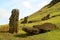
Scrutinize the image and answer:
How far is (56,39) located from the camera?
1387 inches

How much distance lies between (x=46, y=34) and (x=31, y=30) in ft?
8.40

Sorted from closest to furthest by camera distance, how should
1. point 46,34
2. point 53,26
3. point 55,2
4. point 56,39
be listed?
point 56,39 → point 46,34 → point 53,26 → point 55,2

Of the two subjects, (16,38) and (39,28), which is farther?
(39,28)

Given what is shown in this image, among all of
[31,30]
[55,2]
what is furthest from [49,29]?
[55,2]

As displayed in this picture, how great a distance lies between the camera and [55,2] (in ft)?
351

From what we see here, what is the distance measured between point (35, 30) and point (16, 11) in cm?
567

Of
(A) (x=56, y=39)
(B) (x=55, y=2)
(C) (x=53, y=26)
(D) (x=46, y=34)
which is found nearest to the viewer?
(A) (x=56, y=39)

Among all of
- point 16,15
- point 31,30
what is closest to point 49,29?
point 31,30

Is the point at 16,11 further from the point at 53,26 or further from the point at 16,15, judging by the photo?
the point at 53,26

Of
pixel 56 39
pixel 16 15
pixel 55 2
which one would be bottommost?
pixel 56 39

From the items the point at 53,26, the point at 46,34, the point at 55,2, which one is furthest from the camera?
the point at 55,2

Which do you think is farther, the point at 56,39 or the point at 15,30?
the point at 15,30

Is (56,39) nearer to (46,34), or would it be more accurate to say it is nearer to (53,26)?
(46,34)

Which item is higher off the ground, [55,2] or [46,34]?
[55,2]
